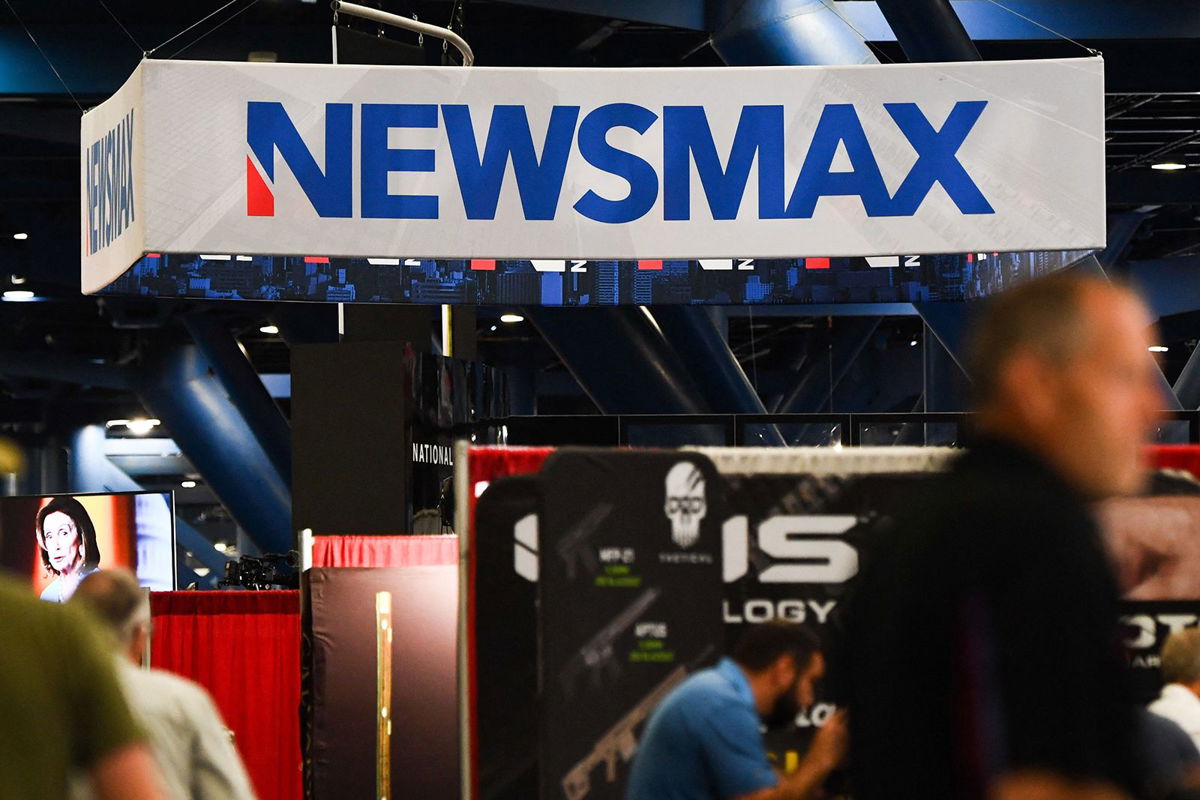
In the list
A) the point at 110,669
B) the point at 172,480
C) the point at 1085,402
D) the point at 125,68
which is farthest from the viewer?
the point at 172,480

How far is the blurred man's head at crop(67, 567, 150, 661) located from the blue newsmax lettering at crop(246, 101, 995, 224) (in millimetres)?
3106

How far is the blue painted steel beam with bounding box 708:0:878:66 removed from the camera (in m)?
11.9

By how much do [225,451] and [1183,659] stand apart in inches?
849

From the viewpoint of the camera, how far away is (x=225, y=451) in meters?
25.2

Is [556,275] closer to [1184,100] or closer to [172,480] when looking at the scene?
[1184,100]

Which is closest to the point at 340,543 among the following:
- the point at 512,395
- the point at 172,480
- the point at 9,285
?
the point at 9,285

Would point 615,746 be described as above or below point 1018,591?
below

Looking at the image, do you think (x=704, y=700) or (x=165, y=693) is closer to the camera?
(x=165, y=693)

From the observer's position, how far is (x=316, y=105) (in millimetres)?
7172

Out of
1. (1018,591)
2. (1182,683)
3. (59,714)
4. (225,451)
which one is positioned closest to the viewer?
(1018,591)

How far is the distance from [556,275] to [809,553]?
685 centimetres

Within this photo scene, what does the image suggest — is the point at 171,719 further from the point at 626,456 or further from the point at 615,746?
the point at 626,456

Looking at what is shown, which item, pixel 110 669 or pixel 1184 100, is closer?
pixel 110 669

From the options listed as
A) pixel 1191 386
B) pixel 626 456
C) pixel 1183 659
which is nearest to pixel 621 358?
pixel 1191 386
